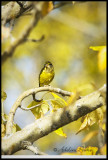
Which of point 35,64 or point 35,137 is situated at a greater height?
point 35,137

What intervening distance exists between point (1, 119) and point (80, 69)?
3.65 ft

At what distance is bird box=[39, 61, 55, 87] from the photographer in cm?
94

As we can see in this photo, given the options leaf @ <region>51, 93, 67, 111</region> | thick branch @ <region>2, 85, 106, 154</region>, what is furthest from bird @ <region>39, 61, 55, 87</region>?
thick branch @ <region>2, 85, 106, 154</region>

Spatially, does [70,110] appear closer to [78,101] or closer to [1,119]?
[78,101]

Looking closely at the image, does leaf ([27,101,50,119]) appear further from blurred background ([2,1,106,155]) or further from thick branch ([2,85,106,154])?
blurred background ([2,1,106,155])

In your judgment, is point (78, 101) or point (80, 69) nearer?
point (78, 101)

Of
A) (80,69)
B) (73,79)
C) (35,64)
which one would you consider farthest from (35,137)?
(80,69)

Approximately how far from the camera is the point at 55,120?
1.86ft

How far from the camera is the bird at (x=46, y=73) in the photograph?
941 mm

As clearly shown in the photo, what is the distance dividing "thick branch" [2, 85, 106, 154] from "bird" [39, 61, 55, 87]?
39cm

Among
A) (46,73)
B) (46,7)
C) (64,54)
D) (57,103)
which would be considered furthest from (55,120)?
(64,54)

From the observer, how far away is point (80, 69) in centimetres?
169

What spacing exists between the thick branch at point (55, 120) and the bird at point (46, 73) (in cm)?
39

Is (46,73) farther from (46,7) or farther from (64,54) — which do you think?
(64,54)
